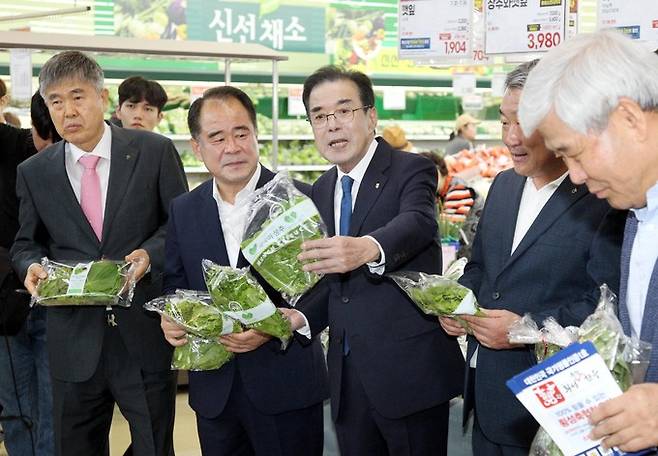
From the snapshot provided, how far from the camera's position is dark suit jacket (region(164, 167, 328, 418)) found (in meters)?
2.99

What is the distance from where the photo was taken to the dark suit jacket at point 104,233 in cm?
338

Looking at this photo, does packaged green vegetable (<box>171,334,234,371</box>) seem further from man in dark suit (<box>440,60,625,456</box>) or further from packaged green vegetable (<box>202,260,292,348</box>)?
man in dark suit (<box>440,60,625,456</box>)

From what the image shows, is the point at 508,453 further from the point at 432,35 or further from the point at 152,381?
the point at 432,35

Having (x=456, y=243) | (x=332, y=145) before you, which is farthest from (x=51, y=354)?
(x=456, y=243)

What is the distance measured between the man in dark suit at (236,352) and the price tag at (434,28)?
2484 mm

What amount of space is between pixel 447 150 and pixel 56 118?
7.48 metres

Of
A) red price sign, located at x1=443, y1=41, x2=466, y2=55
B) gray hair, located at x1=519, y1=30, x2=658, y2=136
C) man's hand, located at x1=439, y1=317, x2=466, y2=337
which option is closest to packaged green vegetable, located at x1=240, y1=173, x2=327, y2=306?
man's hand, located at x1=439, y1=317, x2=466, y2=337

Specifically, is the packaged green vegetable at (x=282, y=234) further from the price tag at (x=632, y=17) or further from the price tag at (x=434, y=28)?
the price tag at (x=434, y=28)

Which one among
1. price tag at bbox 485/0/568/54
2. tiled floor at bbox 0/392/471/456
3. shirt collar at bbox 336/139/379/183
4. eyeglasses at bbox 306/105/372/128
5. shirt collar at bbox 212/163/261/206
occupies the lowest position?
tiled floor at bbox 0/392/471/456

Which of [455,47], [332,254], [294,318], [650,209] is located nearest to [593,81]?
[650,209]

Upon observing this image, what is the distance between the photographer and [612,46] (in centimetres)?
179

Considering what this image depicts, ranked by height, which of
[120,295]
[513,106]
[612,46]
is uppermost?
[612,46]

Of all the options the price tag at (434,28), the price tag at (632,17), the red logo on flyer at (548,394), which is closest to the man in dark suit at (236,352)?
the red logo on flyer at (548,394)

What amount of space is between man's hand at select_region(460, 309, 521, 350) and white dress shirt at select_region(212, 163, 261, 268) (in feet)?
2.91
